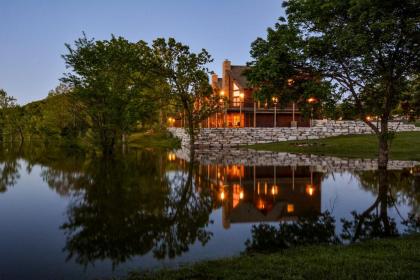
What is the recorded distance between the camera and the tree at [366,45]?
55.3ft

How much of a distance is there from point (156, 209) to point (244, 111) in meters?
45.7

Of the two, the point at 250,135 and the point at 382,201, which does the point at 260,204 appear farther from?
the point at 250,135

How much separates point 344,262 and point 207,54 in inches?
1501

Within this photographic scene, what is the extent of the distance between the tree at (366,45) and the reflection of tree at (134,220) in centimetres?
1128

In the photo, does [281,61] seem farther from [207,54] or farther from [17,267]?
[207,54]

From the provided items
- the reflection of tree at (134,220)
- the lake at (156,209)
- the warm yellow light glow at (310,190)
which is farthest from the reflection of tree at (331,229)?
the warm yellow light glow at (310,190)

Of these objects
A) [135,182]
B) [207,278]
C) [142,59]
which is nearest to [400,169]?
[135,182]

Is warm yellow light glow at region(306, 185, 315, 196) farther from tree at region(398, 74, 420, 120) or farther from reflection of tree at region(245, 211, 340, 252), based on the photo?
tree at region(398, 74, 420, 120)

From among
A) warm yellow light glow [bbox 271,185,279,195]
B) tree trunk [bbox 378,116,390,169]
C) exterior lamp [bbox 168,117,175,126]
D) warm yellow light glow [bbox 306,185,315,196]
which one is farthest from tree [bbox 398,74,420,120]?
exterior lamp [bbox 168,117,175,126]

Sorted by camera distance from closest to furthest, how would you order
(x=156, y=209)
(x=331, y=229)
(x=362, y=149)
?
1. (x=331, y=229)
2. (x=156, y=209)
3. (x=362, y=149)

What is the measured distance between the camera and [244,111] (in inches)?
2202

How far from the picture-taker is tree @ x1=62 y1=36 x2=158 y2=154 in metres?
Answer: 35.9

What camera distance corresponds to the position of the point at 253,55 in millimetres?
22234

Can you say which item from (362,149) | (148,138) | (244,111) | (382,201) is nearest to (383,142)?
(382,201)
